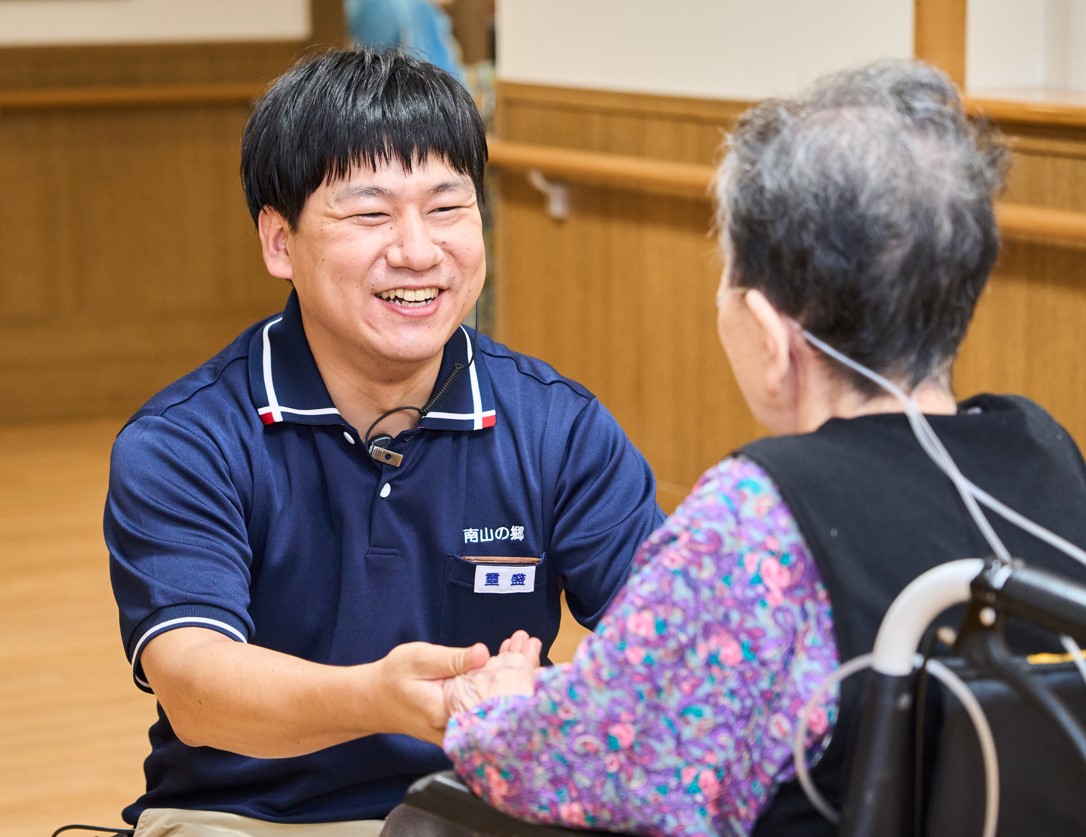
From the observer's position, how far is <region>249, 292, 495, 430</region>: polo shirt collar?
5.45ft

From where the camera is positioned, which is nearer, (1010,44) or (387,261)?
(387,261)

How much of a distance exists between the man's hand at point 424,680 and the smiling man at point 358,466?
0.26 metres

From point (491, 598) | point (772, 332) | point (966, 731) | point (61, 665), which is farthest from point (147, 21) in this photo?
point (966, 731)

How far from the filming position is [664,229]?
13.6ft

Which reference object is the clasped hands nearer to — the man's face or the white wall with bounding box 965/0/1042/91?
the man's face

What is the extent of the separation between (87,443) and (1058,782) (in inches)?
196

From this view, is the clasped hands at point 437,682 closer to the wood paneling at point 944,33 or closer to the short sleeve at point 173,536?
the short sleeve at point 173,536

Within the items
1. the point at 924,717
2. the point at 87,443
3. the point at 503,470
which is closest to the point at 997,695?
the point at 924,717

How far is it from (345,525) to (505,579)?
0.59ft

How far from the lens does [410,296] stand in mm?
1687

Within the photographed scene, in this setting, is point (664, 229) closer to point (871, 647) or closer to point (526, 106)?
point (526, 106)

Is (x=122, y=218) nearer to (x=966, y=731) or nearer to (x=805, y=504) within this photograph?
(x=805, y=504)

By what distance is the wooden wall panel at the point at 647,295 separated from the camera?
10.6 ft

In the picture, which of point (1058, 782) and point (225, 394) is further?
point (225, 394)
